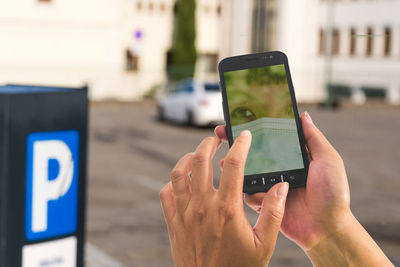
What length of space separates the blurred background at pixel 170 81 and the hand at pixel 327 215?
23.6 ft

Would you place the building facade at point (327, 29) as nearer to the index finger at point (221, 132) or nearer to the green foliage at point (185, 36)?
the green foliage at point (185, 36)

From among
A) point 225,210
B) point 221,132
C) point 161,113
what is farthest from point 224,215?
point 161,113

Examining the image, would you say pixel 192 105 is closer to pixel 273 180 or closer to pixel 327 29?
pixel 273 180

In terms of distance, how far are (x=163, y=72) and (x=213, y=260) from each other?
126 feet

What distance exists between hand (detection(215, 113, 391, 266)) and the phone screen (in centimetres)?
4

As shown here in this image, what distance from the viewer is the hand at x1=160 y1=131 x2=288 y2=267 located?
138 centimetres

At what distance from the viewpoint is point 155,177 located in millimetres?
15242

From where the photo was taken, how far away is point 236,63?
166 cm

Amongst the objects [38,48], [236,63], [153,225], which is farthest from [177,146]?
[38,48]

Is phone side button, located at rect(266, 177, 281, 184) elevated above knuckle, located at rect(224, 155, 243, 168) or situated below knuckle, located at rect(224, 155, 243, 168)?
below

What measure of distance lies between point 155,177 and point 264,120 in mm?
13703

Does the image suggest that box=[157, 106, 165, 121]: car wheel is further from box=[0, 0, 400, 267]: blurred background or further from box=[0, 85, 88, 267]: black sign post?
box=[0, 85, 88, 267]: black sign post

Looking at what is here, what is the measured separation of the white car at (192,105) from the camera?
24.4 meters

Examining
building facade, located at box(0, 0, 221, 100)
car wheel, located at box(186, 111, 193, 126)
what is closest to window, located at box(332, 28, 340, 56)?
building facade, located at box(0, 0, 221, 100)
